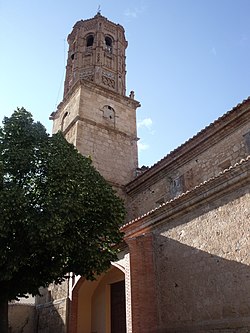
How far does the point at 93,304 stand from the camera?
1382 cm

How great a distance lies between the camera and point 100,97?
19.5 metres

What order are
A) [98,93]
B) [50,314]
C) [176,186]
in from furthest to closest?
[98,93] < [50,314] < [176,186]

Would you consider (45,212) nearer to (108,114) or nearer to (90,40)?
(108,114)

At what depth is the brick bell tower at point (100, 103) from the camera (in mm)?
18047

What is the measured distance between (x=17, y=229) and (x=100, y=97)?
12.5 m

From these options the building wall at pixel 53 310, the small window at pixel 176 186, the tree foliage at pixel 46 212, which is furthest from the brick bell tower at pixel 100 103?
the tree foliage at pixel 46 212

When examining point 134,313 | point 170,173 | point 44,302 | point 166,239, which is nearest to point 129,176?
point 170,173

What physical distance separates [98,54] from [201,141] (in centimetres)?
1045

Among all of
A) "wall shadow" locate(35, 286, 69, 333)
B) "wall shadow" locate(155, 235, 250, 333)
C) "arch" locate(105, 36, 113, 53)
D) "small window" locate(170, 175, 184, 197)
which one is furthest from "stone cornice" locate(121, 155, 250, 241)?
"arch" locate(105, 36, 113, 53)

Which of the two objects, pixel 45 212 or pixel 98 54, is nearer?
pixel 45 212

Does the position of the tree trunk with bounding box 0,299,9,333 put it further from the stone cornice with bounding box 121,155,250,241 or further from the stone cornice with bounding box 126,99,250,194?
the stone cornice with bounding box 126,99,250,194

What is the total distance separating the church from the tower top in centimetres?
7

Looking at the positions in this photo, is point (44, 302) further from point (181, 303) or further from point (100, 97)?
point (100, 97)

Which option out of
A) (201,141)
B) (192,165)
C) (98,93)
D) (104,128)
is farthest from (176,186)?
(98,93)
